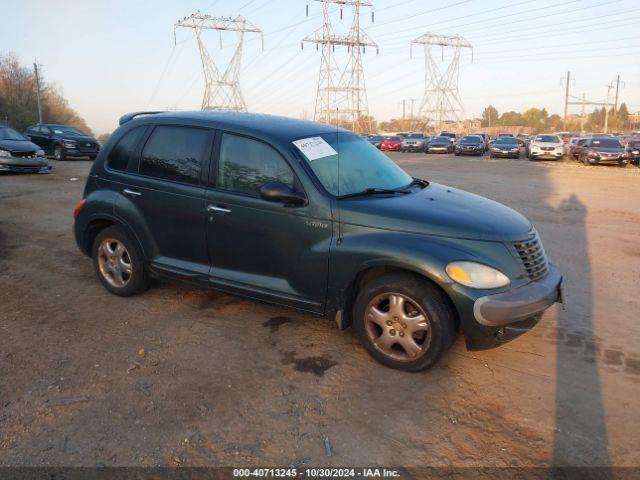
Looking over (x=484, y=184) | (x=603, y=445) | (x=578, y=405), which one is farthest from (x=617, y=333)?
(x=484, y=184)

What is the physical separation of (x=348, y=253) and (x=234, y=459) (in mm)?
1592

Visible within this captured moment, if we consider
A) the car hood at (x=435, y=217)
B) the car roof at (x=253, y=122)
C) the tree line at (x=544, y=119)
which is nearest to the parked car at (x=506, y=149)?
the car roof at (x=253, y=122)

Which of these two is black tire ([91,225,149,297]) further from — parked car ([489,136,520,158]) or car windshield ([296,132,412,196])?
parked car ([489,136,520,158])

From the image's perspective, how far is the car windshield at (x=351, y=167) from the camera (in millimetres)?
3961

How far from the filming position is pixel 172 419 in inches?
118

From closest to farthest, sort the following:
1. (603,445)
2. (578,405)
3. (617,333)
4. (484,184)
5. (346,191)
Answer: (603,445) → (578,405) → (346,191) → (617,333) → (484,184)

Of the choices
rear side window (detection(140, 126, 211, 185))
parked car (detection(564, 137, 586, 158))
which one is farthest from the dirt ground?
parked car (detection(564, 137, 586, 158))

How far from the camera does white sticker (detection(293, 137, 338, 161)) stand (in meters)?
4.01

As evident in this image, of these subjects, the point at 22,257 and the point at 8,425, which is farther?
the point at 22,257

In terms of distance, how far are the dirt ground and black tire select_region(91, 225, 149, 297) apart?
0.36 feet

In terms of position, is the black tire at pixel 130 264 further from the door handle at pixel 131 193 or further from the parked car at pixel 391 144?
the parked car at pixel 391 144

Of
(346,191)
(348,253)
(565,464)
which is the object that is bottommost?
(565,464)

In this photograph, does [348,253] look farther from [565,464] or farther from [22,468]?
[22,468]

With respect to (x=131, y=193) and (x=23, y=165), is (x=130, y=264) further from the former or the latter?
(x=23, y=165)
